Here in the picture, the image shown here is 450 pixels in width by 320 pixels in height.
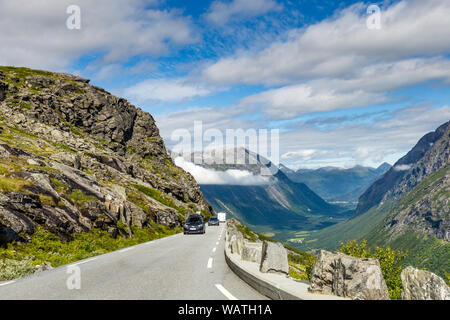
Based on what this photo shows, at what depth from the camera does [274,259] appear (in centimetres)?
1097

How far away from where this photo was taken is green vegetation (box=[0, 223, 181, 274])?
15477mm

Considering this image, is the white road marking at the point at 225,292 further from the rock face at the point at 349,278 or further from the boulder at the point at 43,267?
the boulder at the point at 43,267

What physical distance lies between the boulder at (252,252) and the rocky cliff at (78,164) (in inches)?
461

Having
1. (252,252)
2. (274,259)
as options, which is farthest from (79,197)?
(274,259)

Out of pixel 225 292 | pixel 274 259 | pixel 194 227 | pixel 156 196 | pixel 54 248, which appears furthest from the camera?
pixel 156 196

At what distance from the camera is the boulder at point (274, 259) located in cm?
1082

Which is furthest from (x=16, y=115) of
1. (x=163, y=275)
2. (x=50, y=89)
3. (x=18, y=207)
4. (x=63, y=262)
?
(x=163, y=275)

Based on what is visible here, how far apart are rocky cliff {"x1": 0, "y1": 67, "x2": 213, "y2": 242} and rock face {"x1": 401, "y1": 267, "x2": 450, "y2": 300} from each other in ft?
56.7

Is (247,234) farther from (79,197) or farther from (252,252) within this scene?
(252,252)

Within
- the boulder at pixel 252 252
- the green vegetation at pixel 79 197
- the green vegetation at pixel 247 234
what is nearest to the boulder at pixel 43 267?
the boulder at pixel 252 252

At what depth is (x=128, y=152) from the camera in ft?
344

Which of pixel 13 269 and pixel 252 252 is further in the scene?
pixel 252 252

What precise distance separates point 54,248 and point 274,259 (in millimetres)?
13259

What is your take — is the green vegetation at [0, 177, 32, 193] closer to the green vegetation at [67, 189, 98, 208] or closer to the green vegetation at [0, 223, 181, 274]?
the green vegetation at [0, 223, 181, 274]
